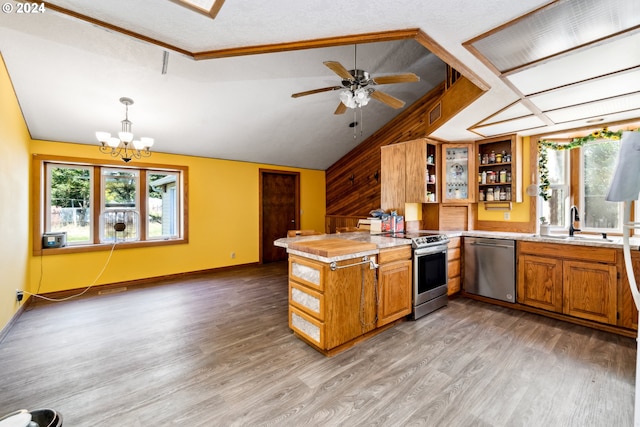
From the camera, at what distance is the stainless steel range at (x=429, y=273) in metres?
3.10

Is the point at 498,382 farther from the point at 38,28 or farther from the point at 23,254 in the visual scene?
the point at 23,254

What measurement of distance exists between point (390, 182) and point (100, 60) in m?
3.92

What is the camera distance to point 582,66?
6.42 ft

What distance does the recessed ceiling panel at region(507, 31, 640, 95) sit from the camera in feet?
5.68

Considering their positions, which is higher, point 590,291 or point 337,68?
point 337,68

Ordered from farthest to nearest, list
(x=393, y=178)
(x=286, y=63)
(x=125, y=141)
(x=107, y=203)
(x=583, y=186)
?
(x=107, y=203) < (x=393, y=178) < (x=583, y=186) < (x=286, y=63) < (x=125, y=141)

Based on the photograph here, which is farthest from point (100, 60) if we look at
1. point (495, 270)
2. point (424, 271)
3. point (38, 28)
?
point (495, 270)

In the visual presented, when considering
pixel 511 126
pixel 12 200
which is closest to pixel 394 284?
pixel 511 126

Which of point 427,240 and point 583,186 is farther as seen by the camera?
point 583,186

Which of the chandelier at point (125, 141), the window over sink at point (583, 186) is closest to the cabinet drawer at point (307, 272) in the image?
the chandelier at point (125, 141)

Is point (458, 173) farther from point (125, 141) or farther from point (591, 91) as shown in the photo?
point (125, 141)

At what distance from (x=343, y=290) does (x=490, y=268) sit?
2361mm

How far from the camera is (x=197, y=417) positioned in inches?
67.0

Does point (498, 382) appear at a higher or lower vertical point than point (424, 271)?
lower
